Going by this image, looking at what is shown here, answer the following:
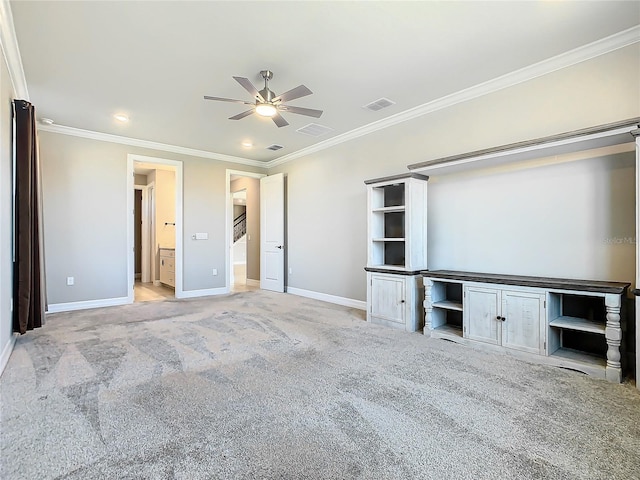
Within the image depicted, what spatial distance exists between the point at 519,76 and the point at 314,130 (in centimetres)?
276

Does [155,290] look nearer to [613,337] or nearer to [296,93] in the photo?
[296,93]

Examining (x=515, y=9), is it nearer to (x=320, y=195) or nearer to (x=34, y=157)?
(x=320, y=195)

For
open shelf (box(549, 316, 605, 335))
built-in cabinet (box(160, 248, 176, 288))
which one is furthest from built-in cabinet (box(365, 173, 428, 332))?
built-in cabinet (box(160, 248, 176, 288))

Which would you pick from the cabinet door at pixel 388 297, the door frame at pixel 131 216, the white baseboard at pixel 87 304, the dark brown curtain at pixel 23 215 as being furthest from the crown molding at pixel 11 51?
the cabinet door at pixel 388 297

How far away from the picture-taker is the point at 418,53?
118 inches

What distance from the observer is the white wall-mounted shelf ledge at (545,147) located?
249 cm

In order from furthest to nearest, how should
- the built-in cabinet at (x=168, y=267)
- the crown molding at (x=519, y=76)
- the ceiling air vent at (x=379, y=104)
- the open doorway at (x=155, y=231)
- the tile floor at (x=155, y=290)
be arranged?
1. the open doorway at (x=155, y=231)
2. the built-in cabinet at (x=168, y=267)
3. the tile floor at (x=155, y=290)
4. the ceiling air vent at (x=379, y=104)
5. the crown molding at (x=519, y=76)

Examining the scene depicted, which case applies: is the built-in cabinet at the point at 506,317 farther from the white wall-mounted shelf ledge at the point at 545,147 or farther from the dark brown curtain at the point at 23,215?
the dark brown curtain at the point at 23,215

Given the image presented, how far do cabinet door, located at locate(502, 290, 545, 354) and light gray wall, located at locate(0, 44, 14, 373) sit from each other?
440cm

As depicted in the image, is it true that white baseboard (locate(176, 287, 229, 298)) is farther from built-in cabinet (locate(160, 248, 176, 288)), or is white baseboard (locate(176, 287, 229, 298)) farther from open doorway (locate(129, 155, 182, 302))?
built-in cabinet (locate(160, 248, 176, 288))

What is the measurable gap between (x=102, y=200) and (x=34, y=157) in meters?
1.81

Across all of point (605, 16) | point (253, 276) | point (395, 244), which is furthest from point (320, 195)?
point (605, 16)

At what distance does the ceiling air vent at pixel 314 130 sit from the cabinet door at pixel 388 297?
2378mm

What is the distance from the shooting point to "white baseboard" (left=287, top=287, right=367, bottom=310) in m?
5.16
